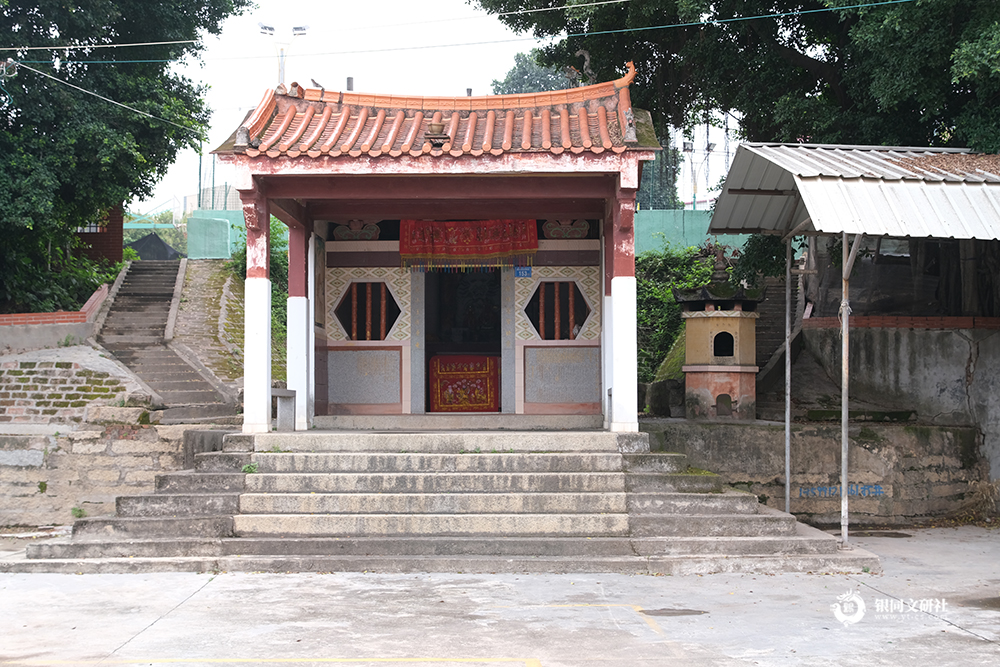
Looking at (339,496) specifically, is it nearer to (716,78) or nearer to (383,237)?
(383,237)

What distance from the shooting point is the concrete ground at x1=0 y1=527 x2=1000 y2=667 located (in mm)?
4816

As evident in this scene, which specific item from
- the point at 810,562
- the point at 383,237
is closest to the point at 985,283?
the point at 810,562

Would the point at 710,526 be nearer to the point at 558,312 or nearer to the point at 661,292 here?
the point at 558,312

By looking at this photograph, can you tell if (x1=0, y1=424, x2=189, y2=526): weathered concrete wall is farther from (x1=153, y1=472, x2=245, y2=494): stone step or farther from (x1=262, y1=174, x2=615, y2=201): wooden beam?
(x1=262, y1=174, x2=615, y2=201): wooden beam

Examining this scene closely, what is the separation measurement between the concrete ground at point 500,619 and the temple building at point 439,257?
8.26ft

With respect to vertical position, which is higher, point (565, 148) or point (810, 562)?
point (565, 148)

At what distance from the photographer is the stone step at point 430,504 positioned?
25.5ft

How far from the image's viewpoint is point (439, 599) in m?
6.18

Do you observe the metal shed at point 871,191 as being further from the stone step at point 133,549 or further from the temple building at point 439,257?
the stone step at point 133,549

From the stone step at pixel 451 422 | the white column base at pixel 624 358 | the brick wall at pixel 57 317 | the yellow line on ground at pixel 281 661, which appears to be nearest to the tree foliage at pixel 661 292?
the stone step at pixel 451 422

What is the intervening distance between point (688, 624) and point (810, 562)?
7.07 ft

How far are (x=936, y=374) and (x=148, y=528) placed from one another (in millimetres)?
9381

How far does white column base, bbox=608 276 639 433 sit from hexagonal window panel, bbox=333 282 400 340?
320cm

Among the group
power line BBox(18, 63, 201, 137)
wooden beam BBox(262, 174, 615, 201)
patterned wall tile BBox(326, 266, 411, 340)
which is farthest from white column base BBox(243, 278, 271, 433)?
power line BBox(18, 63, 201, 137)
